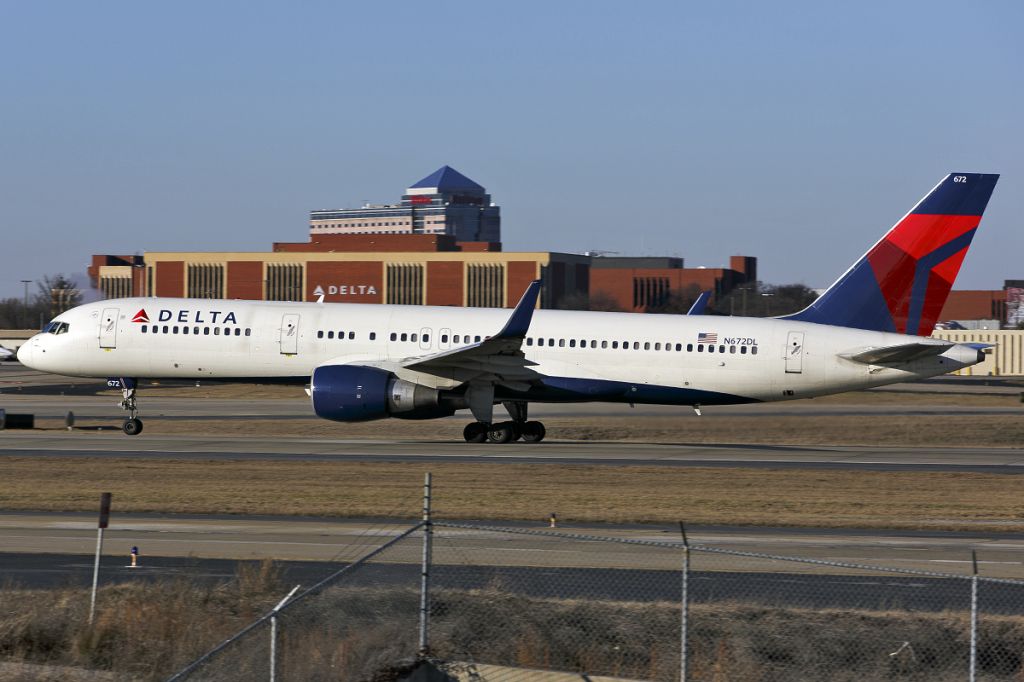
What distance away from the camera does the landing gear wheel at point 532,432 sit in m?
A: 37.9

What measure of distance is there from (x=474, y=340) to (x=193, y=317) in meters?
8.84

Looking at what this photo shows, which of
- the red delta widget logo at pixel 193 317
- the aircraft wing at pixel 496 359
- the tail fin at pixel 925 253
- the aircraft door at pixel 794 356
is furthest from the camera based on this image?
the red delta widget logo at pixel 193 317

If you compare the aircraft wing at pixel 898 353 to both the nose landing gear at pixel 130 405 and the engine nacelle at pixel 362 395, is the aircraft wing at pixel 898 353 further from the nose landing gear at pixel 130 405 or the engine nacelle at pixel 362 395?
the nose landing gear at pixel 130 405

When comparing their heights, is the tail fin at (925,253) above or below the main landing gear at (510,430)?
above

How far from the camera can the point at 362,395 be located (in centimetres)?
3459

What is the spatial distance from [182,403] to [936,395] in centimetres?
3476

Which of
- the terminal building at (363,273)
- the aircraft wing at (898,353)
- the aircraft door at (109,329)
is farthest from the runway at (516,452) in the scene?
the terminal building at (363,273)

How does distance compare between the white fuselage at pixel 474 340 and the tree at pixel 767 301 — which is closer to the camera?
the white fuselage at pixel 474 340

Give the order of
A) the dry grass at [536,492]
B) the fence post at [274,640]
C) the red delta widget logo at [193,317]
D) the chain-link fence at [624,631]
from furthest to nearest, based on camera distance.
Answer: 1. the red delta widget logo at [193,317]
2. the dry grass at [536,492]
3. the chain-link fence at [624,631]
4. the fence post at [274,640]

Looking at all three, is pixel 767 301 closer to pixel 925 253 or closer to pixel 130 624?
pixel 925 253

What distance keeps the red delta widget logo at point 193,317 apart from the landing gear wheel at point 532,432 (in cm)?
943

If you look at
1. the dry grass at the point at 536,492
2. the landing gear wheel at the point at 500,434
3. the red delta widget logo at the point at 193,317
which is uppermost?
the red delta widget logo at the point at 193,317

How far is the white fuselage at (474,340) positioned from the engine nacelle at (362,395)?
1.15m

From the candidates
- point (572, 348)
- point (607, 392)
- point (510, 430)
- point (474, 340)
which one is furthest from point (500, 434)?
point (607, 392)
